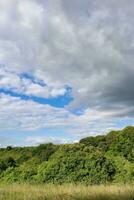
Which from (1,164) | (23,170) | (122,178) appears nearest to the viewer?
(122,178)

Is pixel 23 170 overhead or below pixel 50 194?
overhead

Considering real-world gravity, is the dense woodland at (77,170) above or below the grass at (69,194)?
above

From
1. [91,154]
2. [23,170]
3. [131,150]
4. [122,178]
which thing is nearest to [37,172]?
[23,170]

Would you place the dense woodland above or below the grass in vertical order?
above

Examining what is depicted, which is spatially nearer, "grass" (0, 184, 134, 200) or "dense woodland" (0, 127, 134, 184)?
"grass" (0, 184, 134, 200)

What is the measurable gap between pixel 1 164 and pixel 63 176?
306 inches

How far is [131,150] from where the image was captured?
33531mm

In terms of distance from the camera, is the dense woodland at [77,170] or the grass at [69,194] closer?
the grass at [69,194]

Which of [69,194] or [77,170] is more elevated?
[77,170]

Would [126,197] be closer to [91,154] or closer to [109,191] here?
[109,191]

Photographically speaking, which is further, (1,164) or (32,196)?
(1,164)

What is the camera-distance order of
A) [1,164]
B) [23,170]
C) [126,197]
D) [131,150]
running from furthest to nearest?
[131,150] < [1,164] < [23,170] < [126,197]

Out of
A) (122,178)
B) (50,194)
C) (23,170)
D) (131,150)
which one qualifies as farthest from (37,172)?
(50,194)

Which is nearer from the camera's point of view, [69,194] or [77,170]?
[69,194]
